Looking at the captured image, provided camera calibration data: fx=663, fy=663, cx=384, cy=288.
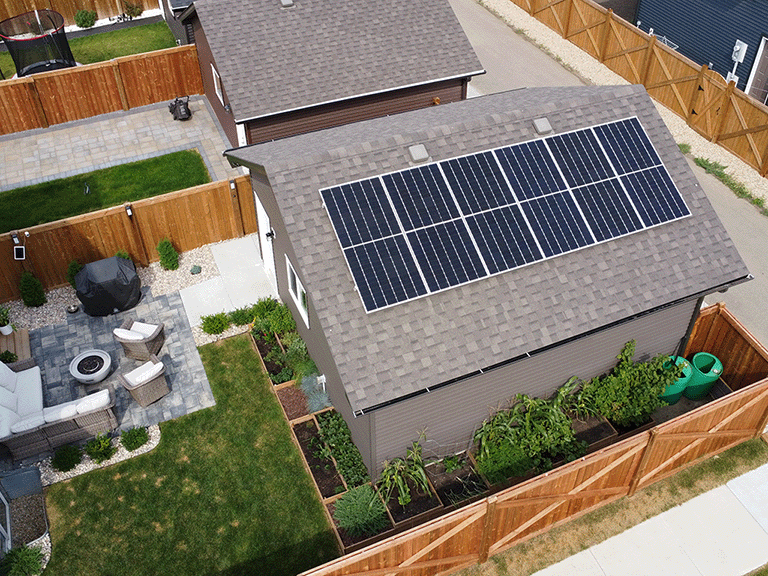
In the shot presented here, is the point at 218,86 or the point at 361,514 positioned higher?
the point at 218,86

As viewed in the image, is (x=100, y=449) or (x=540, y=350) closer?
(x=540, y=350)

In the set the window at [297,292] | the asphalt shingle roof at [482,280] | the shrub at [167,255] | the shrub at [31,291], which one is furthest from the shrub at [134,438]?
the asphalt shingle roof at [482,280]

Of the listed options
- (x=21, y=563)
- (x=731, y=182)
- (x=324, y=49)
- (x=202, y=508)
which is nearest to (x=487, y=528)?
(x=202, y=508)

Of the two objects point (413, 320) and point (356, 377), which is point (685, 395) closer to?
point (413, 320)

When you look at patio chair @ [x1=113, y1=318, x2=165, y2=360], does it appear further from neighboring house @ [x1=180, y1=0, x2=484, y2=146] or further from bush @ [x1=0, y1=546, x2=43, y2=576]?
neighboring house @ [x1=180, y1=0, x2=484, y2=146]

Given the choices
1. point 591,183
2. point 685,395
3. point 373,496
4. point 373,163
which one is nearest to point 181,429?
point 373,496

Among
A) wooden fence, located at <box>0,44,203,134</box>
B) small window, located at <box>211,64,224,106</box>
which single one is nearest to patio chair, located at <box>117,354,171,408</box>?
small window, located at <box>211,64,224,106</box>

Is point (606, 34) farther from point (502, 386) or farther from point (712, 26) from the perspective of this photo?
point (502, 386)
